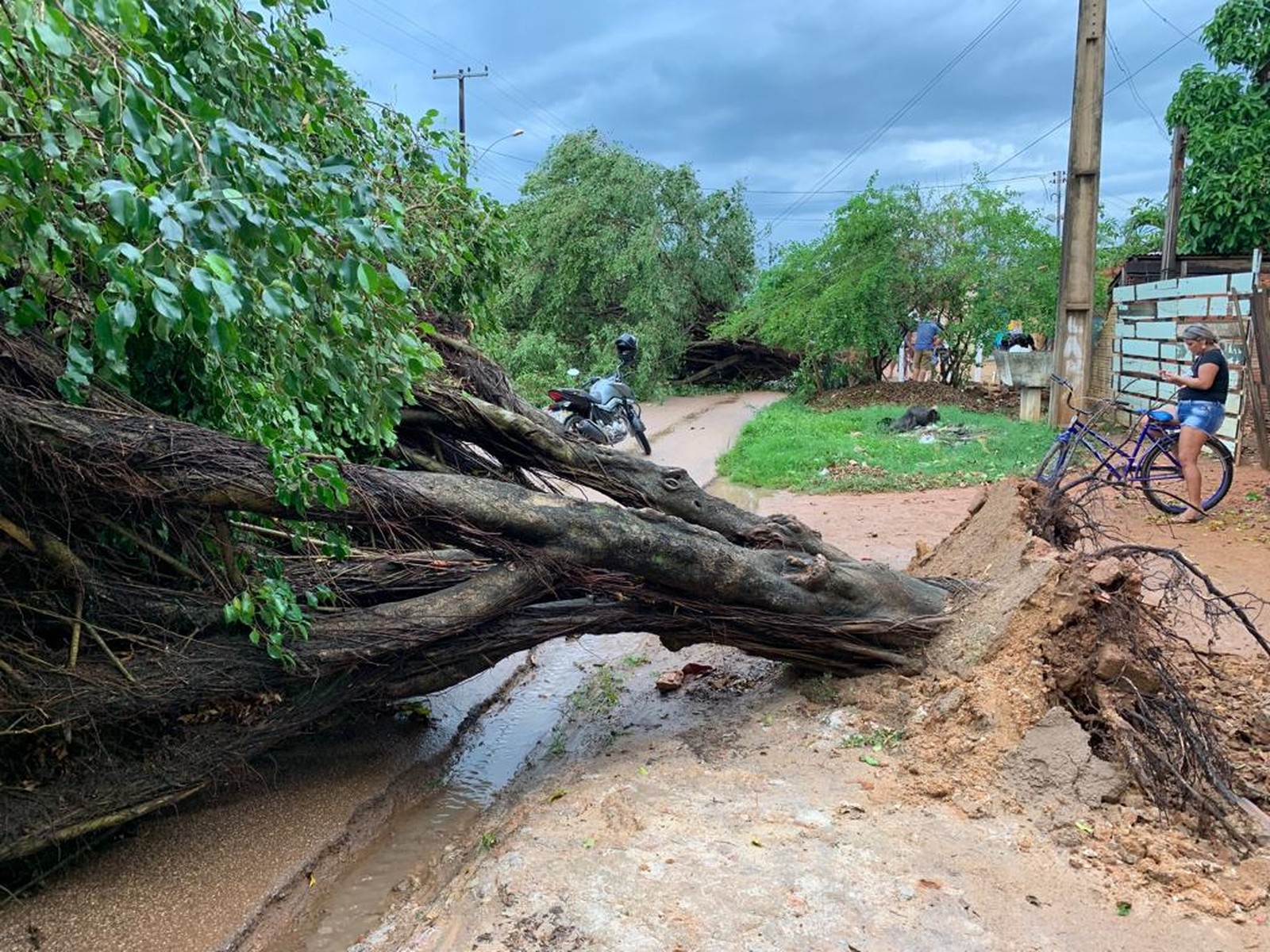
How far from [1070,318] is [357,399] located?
36.8 ft

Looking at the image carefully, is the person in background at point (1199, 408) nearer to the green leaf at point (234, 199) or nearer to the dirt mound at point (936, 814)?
the dirt mound at point (936, 814)

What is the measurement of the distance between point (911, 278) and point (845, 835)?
1567cm

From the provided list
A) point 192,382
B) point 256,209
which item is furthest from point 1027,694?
point 192,382

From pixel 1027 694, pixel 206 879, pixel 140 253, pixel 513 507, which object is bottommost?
pixel 206 879

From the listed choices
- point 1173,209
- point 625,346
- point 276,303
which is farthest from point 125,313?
point 1173,209

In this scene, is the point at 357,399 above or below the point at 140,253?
below

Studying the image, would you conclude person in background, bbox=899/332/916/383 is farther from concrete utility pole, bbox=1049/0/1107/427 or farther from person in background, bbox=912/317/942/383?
concrete utility pole, bbox=1049/0/1107/427

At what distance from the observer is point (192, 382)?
11.1ft

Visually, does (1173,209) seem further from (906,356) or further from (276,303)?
(276,303)

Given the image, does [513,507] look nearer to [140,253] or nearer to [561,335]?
[140,253]

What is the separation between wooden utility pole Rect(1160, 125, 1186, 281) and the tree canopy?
2349 millimetres

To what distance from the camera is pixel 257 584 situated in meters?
3.31

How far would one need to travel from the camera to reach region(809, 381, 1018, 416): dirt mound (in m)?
16.9

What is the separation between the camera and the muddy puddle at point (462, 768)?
327 cm
